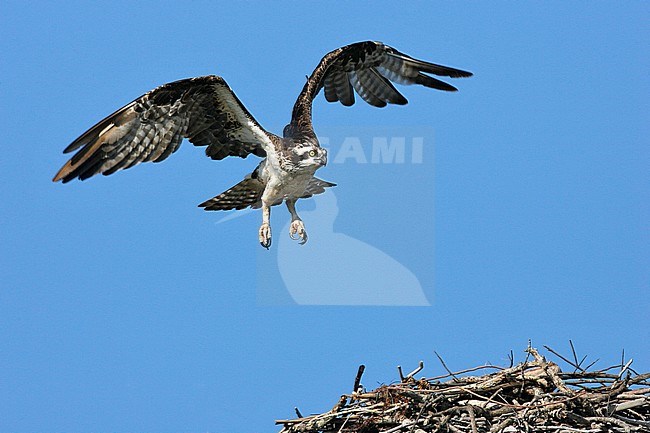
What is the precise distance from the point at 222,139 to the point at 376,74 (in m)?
2.11

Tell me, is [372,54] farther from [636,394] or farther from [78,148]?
[636,394]

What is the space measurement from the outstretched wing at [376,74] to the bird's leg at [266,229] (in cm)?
181

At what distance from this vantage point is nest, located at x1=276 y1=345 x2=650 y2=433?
237 inches

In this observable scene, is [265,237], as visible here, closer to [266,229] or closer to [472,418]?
[266,229]

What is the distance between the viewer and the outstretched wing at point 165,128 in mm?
Result: 8445

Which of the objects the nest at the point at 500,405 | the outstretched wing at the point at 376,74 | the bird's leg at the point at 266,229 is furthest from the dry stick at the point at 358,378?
the outstretched wing at the point at 376,74

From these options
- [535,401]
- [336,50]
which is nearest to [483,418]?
[535,401]

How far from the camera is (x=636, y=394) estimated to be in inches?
247

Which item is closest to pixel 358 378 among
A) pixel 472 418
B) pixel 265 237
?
pixel 472 418

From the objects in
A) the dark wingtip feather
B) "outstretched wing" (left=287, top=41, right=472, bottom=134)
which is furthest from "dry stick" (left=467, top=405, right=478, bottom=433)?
the dark wingtip feather

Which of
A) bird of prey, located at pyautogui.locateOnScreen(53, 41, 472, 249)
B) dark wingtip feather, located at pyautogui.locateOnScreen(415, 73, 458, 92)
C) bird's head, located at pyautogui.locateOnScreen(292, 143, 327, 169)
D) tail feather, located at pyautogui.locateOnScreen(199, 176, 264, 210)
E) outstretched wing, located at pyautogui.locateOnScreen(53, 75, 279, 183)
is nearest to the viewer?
outstretched wing, located at pyautogui.locateOnScreen(53, 75, 279, 183)

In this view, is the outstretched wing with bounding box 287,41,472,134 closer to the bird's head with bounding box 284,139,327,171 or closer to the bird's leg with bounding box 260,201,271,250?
the bird's head with bounding box 284,139,327,171

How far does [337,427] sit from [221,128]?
12.6ft

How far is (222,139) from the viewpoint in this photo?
961 cm
